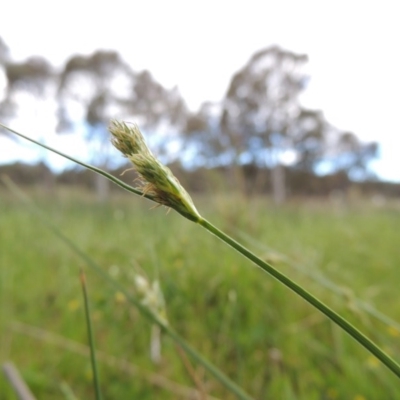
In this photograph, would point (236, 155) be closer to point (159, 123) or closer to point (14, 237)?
point (14, 237)

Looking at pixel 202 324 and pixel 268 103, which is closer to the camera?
pixel 202 324

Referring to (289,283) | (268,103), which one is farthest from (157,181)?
(268,103)

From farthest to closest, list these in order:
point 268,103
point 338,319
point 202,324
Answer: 1. point 268,103
2. point 202,324
3. point 338,319

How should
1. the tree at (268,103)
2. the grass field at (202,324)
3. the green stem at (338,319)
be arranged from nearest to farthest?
the green stem at (338,319), the grass field at (202,324), the tree at (268,103)

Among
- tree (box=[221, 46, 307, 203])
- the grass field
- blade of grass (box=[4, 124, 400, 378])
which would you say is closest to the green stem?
blade of grass (box=[4, 124, 400, 378])

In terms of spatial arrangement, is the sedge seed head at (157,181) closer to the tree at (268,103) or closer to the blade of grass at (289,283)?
the blade of grass at (289,283)

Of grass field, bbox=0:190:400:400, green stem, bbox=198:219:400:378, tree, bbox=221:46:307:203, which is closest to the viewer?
green stem, bbox=198:219:400:378

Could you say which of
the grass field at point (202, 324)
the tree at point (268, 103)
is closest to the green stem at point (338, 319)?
the grass field at point (202, 324)

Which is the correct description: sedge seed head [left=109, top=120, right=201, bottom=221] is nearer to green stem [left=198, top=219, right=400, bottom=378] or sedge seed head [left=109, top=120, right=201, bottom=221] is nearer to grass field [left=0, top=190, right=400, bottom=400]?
green stem [left=198, top=219, right=400, bottom=378]

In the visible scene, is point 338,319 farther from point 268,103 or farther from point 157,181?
point 268,103
